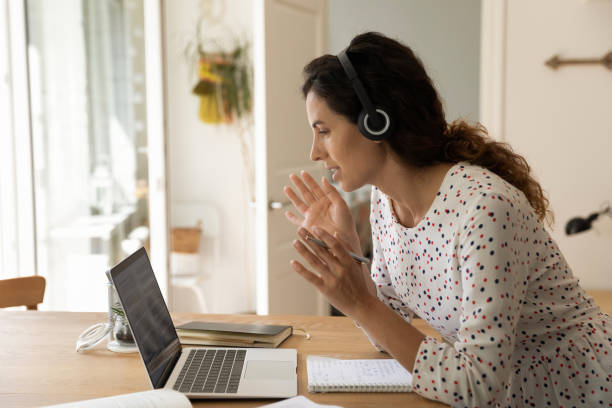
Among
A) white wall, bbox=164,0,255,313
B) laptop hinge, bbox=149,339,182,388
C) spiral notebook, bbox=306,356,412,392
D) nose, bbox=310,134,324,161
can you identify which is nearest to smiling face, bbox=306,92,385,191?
nose, bbox=310,134,324,161

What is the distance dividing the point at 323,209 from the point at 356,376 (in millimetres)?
519

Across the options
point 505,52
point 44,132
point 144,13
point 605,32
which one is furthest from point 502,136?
point 44,132

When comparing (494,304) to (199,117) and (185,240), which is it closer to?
(185,240)

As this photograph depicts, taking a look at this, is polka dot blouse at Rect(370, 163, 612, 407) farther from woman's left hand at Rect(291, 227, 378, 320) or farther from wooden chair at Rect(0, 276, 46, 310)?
wooden chair at Rect(0, 276, 46, 310)

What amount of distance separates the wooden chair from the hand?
0.92m

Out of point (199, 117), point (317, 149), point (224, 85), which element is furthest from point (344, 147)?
point (199, 117)

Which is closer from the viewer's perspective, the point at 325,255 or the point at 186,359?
the point at 325,255

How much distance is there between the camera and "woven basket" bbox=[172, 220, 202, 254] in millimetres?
4344

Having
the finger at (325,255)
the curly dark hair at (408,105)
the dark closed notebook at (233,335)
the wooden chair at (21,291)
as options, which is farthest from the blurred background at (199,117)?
the finger at (325,255)

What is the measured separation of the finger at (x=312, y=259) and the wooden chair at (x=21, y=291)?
1.19 meters

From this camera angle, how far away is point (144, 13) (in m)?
3.26

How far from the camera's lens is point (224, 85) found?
4.33m

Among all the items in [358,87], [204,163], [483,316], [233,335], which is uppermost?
[358,87]

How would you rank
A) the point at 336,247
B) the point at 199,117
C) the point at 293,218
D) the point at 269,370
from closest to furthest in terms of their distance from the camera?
1. the point at 336,247
2. the point at 269,370
3. the point at 293,218
4. the point at 199,117
